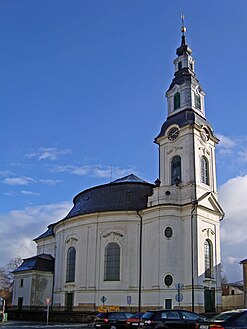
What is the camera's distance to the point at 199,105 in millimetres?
46094

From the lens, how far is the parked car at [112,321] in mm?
24328

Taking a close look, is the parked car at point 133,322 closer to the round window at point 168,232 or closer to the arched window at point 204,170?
the round window at point 168,232

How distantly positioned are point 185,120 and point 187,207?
9330 mm

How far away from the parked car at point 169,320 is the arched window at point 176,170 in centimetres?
2253

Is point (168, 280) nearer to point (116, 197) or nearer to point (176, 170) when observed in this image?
point (116, 197)

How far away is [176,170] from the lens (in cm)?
4281

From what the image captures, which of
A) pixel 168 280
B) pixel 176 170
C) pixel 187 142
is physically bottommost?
pixel 168 280

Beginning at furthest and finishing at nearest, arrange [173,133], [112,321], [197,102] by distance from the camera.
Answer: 1. [197,102]
2. [173,133]
3. [112,321]

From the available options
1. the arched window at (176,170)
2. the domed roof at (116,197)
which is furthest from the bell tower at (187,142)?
the domed roof at (116,197)

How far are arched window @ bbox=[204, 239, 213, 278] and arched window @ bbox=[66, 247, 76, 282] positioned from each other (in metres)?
14.1

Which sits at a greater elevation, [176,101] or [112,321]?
[176,101]

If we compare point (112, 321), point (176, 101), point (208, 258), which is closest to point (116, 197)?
point (208, 258)

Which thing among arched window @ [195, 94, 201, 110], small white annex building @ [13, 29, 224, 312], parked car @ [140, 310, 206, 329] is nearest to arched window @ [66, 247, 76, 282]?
small white annex building @ [13, 29, 224, 312]

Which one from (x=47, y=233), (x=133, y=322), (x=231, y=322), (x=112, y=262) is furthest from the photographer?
(x=47, y=233)
